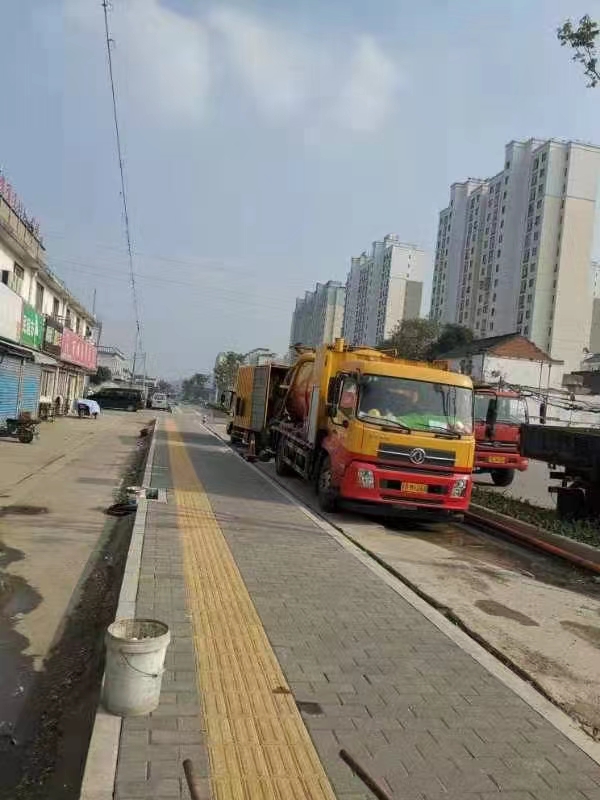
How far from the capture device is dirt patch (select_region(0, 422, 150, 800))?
3.06 m

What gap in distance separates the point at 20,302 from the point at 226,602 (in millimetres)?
18598

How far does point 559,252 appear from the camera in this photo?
9256cm

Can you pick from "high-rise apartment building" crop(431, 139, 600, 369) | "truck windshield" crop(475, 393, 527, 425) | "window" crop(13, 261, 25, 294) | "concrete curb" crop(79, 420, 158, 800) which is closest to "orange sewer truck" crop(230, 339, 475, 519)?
"truck windshield" crop(475, 393, 527, 425)

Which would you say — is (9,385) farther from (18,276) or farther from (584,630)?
(584,630)

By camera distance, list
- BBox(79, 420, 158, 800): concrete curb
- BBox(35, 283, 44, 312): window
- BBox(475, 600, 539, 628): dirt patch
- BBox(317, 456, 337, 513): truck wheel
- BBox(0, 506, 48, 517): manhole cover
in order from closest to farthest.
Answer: BBox(79, 420, 158, 800): concrete curb
BBox(475, 600, 539, 628): dirt patch
BBox(0, 506, 48, 517): manhole cover
BBox(317, 456, 337, 513): truck wheel
BBox(35, 283, 44, 312): window

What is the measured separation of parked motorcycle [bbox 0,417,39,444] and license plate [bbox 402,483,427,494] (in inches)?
522

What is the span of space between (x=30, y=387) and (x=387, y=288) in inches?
4133

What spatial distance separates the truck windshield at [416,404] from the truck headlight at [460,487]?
2.30 feet

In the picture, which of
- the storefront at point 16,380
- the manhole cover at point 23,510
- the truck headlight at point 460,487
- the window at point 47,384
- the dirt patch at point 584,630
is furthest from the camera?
the window at point 47,384

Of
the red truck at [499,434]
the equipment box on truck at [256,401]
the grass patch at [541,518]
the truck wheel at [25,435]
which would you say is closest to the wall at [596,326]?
the equipment box on truck at [256,401]

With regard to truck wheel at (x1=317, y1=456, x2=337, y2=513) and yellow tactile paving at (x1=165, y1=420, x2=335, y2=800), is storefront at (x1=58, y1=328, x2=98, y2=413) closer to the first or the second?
truck wheel at (x1=317, y1=456, x2=337, y2=513)

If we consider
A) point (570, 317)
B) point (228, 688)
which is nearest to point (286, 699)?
point (228, 688)

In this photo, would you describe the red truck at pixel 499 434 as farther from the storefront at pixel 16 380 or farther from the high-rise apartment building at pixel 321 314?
the high-rise apartment building at pixel 321 314

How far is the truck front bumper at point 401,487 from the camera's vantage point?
926 centimetres
